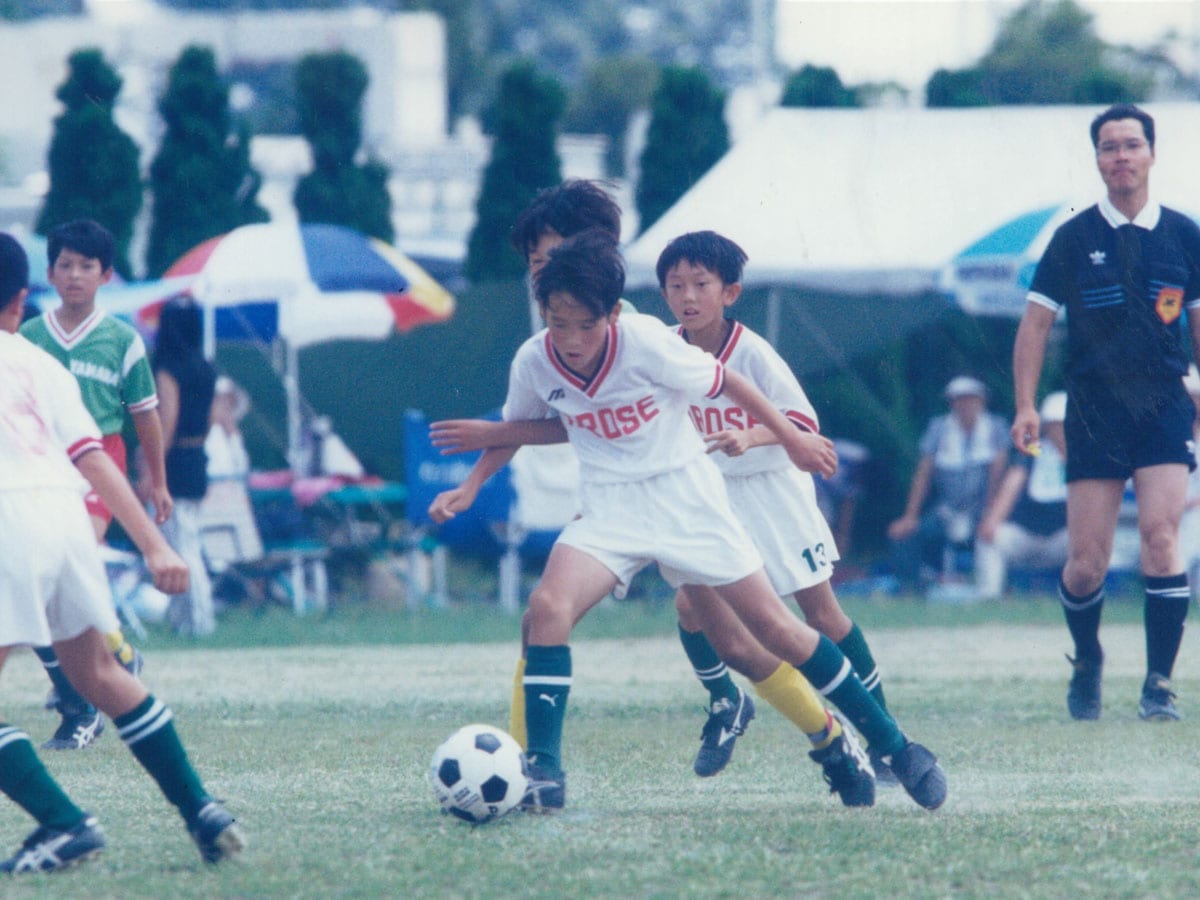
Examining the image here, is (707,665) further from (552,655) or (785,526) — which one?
(552,655)

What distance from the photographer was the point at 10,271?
438 centimetres

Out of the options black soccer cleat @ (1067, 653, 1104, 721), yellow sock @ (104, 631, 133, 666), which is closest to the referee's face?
black soccer cleat @ (1067, 653, 1104, 721)

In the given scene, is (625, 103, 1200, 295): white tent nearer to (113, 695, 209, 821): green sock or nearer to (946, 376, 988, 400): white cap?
(946, 376, 988, 400): white cap

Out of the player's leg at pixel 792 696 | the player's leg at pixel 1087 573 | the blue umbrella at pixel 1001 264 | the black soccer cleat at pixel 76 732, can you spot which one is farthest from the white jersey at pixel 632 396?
the blue umbrella at pixel 1001 264

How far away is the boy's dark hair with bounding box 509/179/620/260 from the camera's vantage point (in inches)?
212

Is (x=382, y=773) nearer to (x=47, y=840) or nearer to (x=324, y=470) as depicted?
(x=47, y=840)

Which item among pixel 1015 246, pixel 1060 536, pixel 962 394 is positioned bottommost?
pixel 1060 536

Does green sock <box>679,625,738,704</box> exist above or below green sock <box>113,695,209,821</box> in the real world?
below

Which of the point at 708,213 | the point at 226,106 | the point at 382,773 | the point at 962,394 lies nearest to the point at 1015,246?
the point at 962,394

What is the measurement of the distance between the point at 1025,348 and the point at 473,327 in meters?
8.75

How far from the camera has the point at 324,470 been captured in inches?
519

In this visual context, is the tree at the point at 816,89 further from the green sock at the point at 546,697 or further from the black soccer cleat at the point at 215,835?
the black soccer cleat at the point at 215,835

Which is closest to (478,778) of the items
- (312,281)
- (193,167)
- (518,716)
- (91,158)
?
(518,716)

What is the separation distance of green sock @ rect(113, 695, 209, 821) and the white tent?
351 inches
